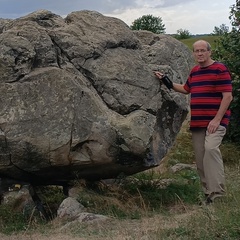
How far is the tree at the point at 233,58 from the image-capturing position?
12383 millimetres

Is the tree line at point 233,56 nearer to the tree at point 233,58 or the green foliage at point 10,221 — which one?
the tree at point 233,58

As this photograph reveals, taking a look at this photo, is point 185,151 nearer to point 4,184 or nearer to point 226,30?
point 226,30

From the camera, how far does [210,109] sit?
7422mm

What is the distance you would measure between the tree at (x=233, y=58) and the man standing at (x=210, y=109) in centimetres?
473

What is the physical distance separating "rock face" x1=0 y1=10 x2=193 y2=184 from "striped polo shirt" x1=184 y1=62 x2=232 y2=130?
27.3 inches

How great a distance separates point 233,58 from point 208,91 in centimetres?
575

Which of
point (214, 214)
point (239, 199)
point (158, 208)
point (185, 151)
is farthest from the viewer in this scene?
point (185, 151)

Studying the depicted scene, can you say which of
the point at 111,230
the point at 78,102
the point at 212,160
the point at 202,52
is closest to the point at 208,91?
the point at 202,52

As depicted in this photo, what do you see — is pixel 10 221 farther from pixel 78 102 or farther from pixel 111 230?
pixel 78 102

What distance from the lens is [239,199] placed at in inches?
274

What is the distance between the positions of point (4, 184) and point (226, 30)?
7606mm

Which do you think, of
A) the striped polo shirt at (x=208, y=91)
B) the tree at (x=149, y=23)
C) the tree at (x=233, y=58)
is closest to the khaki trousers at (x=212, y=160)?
the striped polo shirt at (x=208, y=91)

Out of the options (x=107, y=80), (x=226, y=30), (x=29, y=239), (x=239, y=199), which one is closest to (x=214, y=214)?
(x=239, y=199)

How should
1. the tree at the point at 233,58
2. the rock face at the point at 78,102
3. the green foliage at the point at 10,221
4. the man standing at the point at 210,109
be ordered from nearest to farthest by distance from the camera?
the green foliage at the point at 10,221 < the man standing at the point at 210,109 < the rock face at the point at 78,102 < the tree at the point at 233,58
